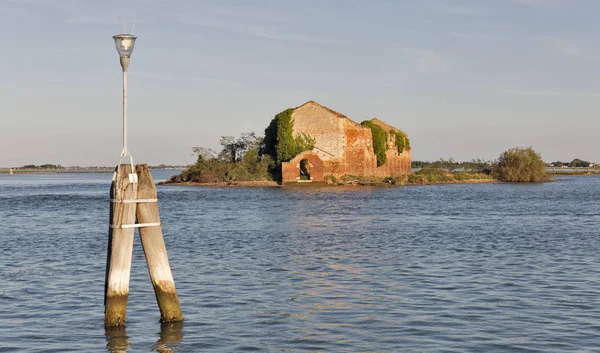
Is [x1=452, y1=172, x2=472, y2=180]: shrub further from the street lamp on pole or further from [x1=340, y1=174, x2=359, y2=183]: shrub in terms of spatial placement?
the street lamp on pole

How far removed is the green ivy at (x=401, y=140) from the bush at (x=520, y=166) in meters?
12.7

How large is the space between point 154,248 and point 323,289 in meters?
4.74

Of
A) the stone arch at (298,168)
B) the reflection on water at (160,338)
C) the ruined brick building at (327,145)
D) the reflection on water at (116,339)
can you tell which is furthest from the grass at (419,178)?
the reflection on water at (116,339)

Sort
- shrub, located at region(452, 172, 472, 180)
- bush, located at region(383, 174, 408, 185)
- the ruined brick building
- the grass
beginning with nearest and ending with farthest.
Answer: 1. the ruined brick building
2. the grass
3. bush, located at region(383, 174, 408, 185)
4. shrub, located at region(452, 172, 472, 180)

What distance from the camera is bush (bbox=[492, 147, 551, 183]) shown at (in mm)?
92250

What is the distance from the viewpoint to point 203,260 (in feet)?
64.5

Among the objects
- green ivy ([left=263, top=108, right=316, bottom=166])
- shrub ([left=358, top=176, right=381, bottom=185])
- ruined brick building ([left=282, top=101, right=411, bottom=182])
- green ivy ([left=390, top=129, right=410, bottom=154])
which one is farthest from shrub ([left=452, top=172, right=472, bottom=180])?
green ivy ([left=263, top=108, right=316, bottom=166])

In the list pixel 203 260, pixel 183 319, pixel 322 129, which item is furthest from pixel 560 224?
pixel 322 129

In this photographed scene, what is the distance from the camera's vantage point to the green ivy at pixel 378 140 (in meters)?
79.9

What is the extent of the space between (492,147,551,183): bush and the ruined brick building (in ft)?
88.6

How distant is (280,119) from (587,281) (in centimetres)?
5753

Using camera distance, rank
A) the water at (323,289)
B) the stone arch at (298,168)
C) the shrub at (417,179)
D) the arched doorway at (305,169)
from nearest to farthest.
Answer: the water at (323,289), the arched doorway at (305,169), the stone arch at (298,168), the shrub at (417,179)

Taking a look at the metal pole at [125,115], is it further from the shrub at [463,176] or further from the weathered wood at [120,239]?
the shrub at [463,176]

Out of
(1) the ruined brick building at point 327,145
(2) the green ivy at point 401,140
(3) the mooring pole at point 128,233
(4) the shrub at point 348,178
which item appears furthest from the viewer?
(2) the green ivy at point 401,140
